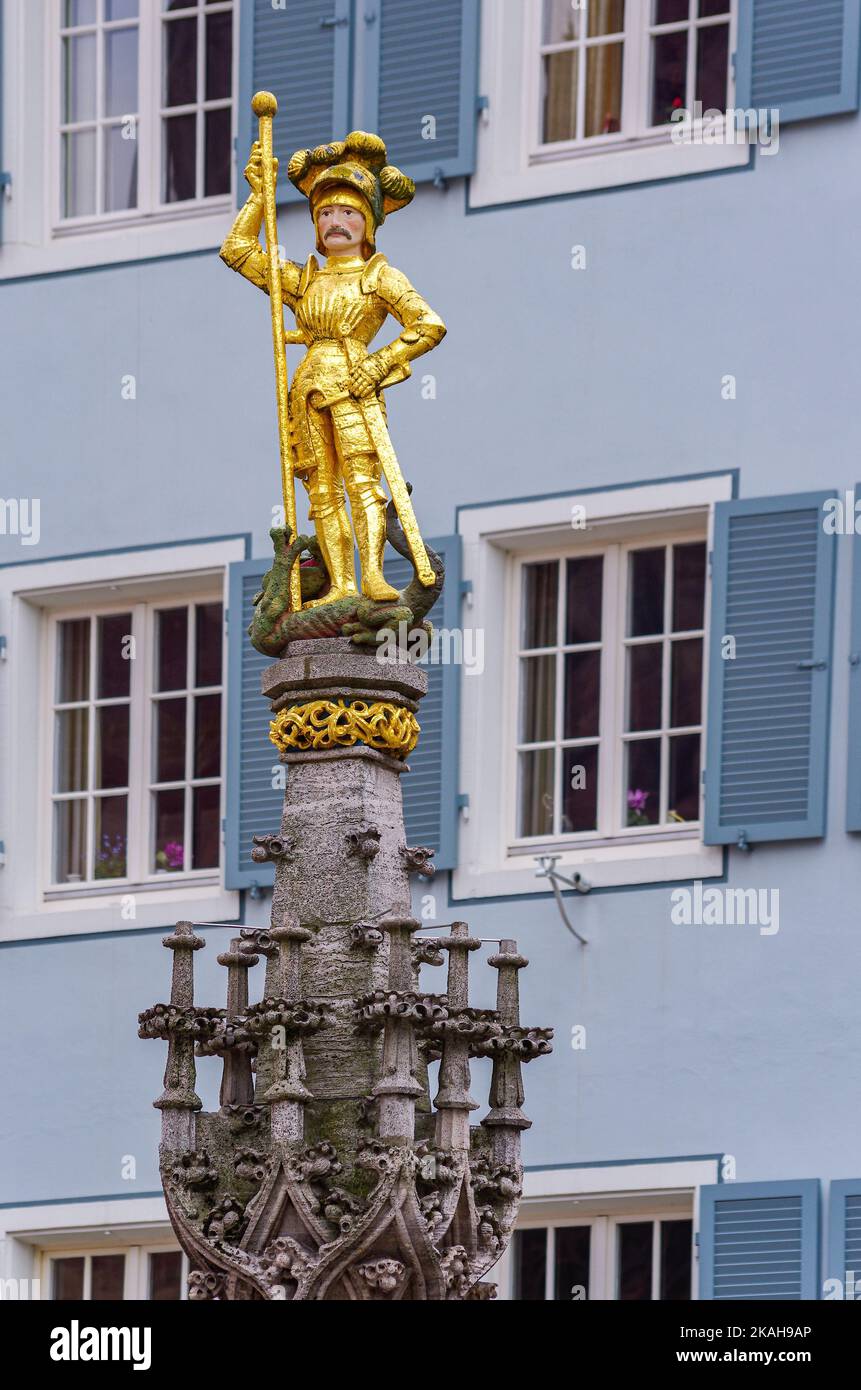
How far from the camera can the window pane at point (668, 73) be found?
21688 millimetres

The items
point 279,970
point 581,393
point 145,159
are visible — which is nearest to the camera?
point 279,970

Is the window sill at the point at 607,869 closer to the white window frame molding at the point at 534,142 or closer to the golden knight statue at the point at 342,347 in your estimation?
the white window frame molding at the point at 534,142

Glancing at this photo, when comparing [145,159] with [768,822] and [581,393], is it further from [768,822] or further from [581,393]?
[768,822]

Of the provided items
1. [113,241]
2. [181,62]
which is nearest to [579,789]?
[113,241]

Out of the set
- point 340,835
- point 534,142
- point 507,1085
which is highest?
point 534,142

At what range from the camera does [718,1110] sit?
792 inches

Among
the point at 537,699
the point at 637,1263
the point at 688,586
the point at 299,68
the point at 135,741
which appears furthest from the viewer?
the point at 135,741

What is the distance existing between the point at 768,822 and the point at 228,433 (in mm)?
3951

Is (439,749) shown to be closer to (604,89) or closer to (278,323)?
(604,89)

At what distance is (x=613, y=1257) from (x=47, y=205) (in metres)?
6.70

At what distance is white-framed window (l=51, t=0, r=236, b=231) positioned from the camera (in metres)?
23.2

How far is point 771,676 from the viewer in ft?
66.9
